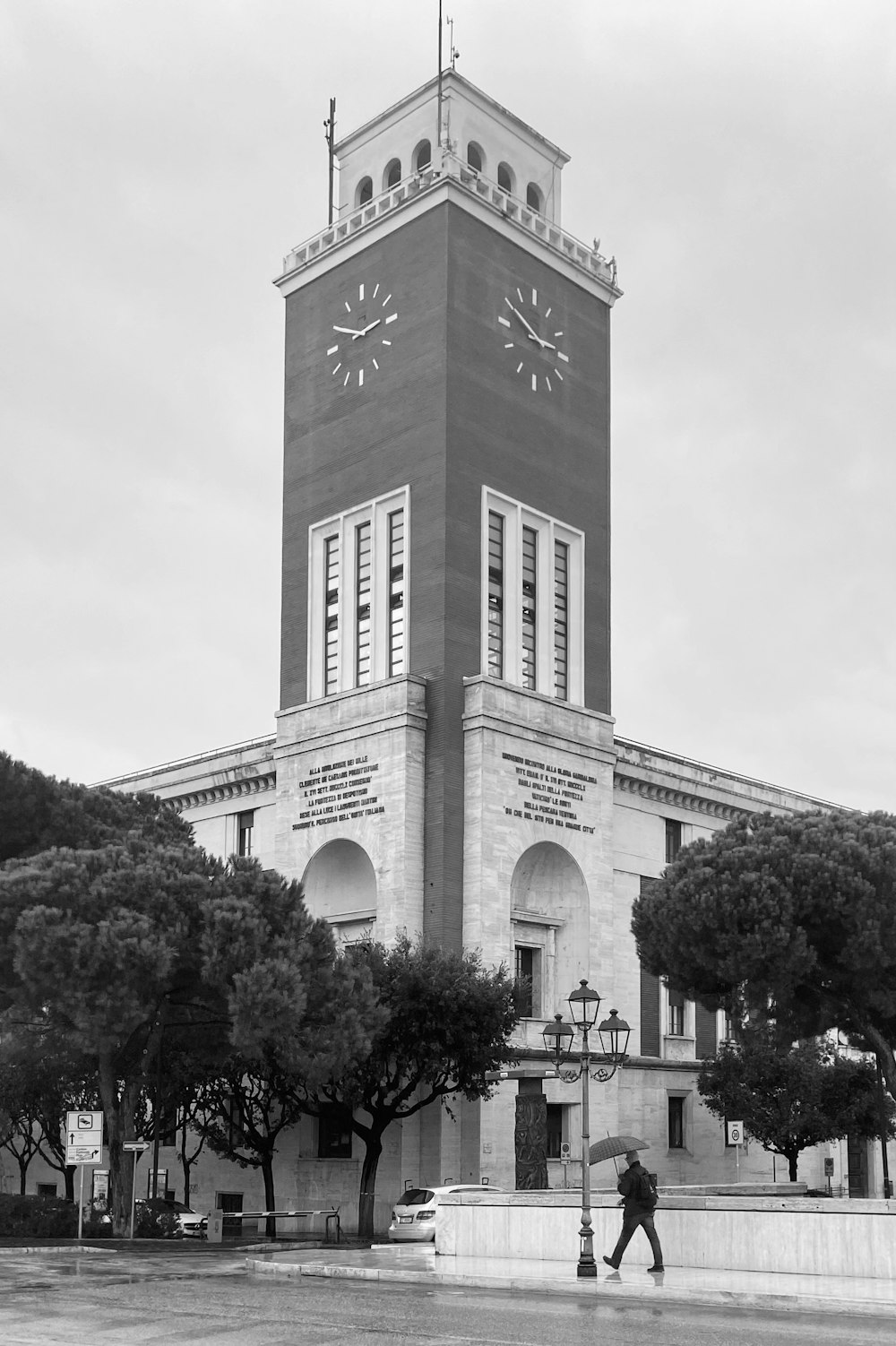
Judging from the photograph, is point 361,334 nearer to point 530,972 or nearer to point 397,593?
point 397,593

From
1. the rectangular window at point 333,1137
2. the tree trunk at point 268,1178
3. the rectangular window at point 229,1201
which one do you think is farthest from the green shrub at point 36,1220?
the rectangular window at point 229,1201

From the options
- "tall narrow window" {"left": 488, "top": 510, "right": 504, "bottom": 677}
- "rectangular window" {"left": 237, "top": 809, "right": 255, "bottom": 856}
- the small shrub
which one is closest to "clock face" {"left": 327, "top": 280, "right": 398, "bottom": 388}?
"tall narrow window" {"left": 488, "top": 510, "right": 504, "bottom": 677}

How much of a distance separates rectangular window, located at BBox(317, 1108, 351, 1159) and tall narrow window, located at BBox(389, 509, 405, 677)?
1331 centimetres

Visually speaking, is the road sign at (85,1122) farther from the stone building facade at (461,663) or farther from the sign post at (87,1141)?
the stone building facade at (461,663)

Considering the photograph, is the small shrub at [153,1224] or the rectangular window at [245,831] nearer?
the small shrub at [153,1224]

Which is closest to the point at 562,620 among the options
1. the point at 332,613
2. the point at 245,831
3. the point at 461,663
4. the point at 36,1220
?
the point at 461,663

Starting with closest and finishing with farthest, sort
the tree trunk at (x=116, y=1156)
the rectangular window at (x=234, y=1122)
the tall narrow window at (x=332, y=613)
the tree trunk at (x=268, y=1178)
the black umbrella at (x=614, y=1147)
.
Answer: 1. the black umbrella at (x=614, y=1147)
2. the tree trunk at (x=116, y=1156)
3. the rectangular window at (x=234, y=1122)
4. the tree trunk at (x=268, y=1178)
5. the tall narrow window at (x=332, y=613)

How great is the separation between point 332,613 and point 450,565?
5641 mm

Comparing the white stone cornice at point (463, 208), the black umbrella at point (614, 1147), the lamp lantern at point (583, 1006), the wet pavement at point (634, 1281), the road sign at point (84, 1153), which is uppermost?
the white stone cornice at point (463, 208)

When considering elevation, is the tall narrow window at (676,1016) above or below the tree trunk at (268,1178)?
above

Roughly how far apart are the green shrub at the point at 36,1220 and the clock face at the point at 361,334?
26949 mm

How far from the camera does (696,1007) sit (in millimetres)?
51500

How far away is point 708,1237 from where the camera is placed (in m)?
22.8

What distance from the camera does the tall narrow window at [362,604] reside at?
4744cm
